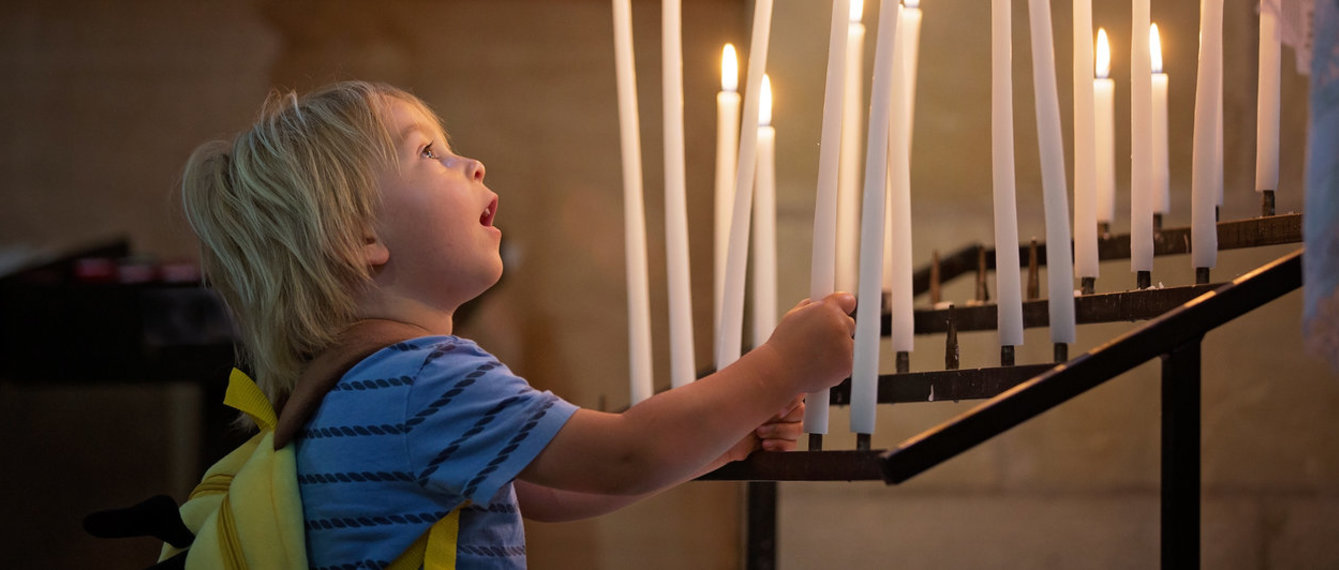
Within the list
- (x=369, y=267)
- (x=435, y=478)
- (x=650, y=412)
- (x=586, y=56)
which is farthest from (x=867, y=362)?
(x=586, y=56)

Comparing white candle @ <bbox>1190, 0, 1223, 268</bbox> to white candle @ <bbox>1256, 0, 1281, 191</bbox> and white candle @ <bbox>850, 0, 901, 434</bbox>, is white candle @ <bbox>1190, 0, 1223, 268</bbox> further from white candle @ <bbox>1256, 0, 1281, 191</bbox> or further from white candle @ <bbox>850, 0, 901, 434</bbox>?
white candle @ <bbox>850, 0, 901, 434</bbox>

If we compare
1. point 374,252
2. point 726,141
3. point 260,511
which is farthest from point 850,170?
point 260,511

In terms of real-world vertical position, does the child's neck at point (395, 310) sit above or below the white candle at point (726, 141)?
below

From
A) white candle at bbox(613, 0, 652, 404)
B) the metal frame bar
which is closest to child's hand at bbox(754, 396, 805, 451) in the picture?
white candle at bbox(613, 0, 652, 404)

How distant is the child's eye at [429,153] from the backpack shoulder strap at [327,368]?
0.51 ft

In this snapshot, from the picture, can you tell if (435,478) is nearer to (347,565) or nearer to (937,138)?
(347,565)

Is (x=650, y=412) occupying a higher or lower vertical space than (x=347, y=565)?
higher

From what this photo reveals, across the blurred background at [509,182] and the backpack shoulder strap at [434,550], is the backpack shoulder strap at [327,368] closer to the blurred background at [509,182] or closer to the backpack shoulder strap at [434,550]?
the backpack shoulder strap at [434,550]

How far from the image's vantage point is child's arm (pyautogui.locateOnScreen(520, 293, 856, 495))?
0.76 metres

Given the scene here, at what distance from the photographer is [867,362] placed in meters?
0.76

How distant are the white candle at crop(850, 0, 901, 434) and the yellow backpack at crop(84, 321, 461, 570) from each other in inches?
11.6

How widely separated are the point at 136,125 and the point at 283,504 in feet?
5.57

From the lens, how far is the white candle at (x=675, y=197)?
892mm

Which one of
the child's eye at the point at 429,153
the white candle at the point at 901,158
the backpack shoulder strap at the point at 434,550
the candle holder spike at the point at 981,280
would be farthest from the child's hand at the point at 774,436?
the candle holder spike at the point at 981,280
